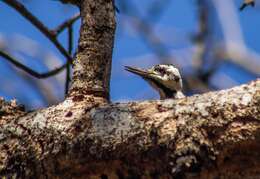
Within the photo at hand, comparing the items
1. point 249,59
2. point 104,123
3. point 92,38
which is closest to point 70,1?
point 92,38

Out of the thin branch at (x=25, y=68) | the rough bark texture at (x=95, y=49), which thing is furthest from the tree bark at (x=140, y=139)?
the thin branch at (x=25, y=68)

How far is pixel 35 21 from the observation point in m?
3.72

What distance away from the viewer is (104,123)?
2209 millimetres

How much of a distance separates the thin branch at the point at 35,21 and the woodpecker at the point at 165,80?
42.1 inches

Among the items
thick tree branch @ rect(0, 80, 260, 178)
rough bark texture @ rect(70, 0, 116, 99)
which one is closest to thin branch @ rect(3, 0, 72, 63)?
rough bark texture @ rect(70, 0, 116, 99)

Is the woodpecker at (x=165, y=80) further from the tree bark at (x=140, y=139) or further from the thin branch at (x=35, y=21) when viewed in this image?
the tree bark at (x=140, y=139)

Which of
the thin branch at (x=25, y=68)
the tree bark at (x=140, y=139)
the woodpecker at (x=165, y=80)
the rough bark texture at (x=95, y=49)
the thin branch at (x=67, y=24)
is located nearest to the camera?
the tree bark at (x=140, y=139)

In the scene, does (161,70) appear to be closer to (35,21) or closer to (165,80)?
(165,80)

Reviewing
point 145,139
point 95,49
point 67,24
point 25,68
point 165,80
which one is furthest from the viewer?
point 165,80

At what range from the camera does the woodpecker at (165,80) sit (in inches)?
188

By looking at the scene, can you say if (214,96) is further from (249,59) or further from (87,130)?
(249,59)

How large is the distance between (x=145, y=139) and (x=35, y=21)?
6.07 ft

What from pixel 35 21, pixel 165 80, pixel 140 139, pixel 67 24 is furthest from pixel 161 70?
pixel 140 139

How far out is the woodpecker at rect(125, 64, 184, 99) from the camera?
4.77 meters
